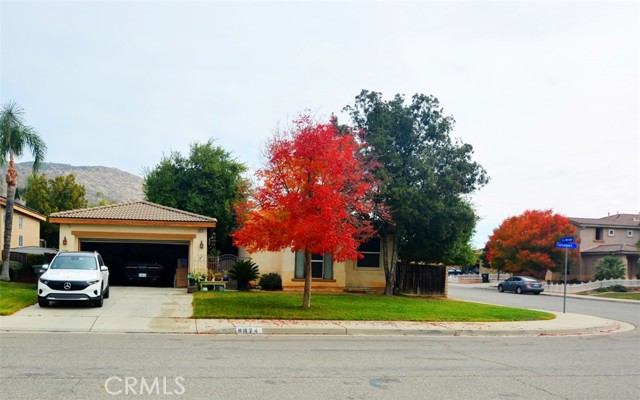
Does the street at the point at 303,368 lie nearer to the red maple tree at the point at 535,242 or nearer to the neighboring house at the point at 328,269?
the neighboring house at the point at 328,269

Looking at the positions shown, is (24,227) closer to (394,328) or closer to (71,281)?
(71,281)

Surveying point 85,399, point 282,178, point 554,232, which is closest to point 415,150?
point 282,178

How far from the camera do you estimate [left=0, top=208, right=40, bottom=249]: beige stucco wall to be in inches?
1382

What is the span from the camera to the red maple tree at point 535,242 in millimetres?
48844

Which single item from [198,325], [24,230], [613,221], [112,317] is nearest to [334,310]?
[198,325]

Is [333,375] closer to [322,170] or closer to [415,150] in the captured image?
[322,170]

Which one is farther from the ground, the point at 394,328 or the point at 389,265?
the point at 389,265

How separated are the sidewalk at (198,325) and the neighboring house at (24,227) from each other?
18.2 meters

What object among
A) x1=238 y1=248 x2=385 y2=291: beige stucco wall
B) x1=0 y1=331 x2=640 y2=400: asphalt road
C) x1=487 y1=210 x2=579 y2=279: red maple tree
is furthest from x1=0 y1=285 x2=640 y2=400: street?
x1=487 y1=210 x2=579 y2=279: red maple tree

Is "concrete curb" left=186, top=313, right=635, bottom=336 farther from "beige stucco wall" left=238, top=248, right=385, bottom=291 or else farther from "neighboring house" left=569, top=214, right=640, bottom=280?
"neighboring house" left=569, top=214, right=640, bottom=280

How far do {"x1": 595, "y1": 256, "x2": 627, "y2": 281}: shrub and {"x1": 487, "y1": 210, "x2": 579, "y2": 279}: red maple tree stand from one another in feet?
7.07

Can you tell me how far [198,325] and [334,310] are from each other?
526cm

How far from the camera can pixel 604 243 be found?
183 feet

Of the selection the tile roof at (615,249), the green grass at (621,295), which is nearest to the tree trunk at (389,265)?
the green grass at (621,295)
